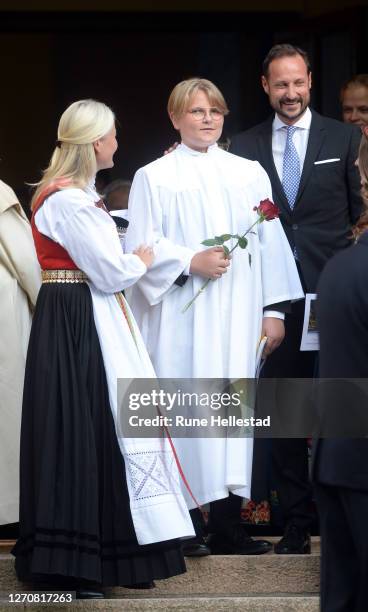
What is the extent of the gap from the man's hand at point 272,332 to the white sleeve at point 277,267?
0.24 ft

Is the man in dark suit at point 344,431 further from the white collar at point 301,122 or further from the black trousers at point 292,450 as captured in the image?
the white collar at point 301,122

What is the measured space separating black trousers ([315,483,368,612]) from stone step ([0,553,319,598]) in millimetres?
1687

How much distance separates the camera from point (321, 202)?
6547 mm

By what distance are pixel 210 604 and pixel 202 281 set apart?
127 centimetres

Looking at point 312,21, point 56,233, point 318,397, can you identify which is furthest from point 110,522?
point 312,21

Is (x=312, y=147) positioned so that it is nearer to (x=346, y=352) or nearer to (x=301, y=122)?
(x=301, y=122)

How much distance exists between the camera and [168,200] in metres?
6.43

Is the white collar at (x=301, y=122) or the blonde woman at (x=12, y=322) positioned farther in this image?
the white collar at (x=301, y=122)

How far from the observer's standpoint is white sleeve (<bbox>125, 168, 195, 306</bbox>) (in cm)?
627

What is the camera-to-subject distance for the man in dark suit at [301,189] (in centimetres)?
645

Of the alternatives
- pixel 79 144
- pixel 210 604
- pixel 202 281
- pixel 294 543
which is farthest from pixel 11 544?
pixel 79 144

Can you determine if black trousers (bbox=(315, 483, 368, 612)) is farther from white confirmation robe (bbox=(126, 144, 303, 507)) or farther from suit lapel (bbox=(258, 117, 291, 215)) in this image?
suit lapel (bbox=(258, 117, 291, 215))

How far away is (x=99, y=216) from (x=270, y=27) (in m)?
3.68

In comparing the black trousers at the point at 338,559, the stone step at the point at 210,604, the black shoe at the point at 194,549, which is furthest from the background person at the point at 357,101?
the black trousers at the point at 338,559
